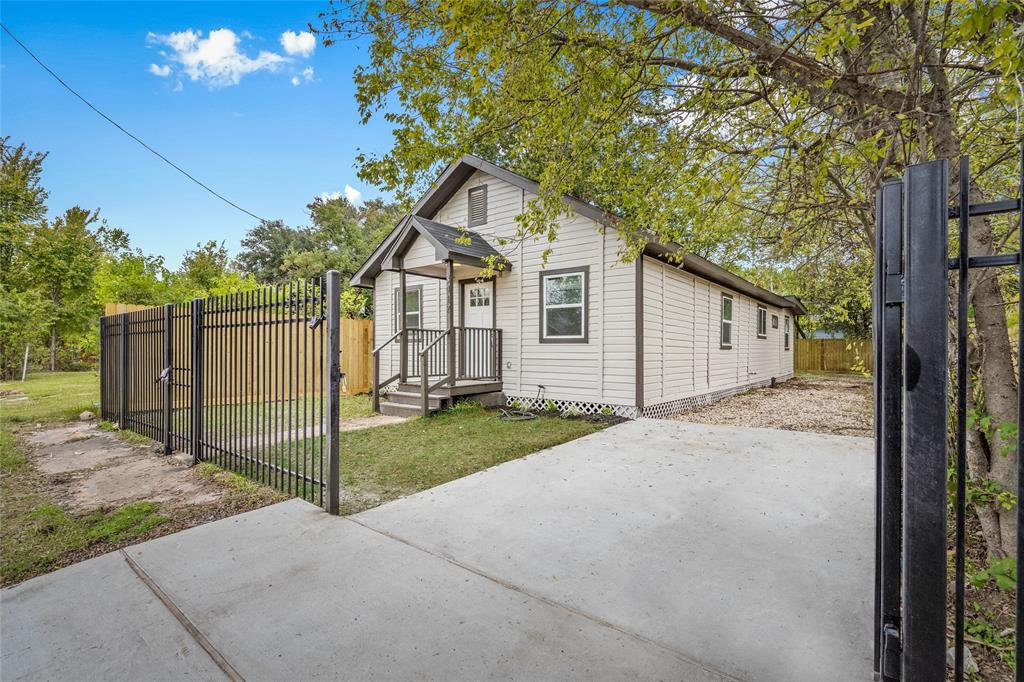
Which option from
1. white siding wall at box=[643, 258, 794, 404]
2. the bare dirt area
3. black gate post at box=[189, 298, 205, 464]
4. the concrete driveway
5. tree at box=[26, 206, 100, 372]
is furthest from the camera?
tree at box=[26, 206, 100, 372]

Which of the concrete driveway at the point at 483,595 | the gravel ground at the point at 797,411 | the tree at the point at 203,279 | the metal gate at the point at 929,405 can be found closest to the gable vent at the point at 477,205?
the gravel ground at the point at 797,411

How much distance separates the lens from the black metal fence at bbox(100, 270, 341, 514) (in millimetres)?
3752

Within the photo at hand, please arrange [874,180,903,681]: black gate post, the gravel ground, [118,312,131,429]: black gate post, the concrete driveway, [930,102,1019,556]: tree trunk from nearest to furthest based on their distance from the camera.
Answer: [874,180,903,681]: black gate post → the concrete driveway → [930,102,1019,556]: tree trunk → [118,312,131,429]: black gate post → the gravel ground

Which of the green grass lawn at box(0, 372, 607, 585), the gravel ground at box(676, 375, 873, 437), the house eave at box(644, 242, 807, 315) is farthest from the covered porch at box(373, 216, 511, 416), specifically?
the gravel ground at box(676, 375, 873, 437)

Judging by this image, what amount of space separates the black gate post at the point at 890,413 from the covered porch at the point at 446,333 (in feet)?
22.3

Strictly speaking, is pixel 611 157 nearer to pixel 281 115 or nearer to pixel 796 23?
pixel 796 23

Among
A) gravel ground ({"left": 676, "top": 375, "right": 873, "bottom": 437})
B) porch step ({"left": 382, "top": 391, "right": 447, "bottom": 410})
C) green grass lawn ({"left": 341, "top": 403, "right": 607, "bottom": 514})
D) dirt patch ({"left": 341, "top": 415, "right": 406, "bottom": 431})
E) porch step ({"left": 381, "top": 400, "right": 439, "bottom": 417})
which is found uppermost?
porch step ({"left": 382, "top": 391, "right": 447, "bottom": 410})

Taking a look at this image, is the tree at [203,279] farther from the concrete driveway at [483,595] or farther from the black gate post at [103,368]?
the concrete driveway at [483,595]

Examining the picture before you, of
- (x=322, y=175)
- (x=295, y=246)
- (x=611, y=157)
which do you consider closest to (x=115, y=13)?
(x=322, y=175)

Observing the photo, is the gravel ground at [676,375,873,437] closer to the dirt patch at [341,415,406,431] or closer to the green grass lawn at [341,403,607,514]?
the green grass lawn at [341,403,607,514]

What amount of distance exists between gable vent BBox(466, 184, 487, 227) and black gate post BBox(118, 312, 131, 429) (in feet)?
21.6

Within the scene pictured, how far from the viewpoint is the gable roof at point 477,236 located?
8356mm

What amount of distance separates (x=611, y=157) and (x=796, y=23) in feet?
6.64

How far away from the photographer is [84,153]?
472 inches
